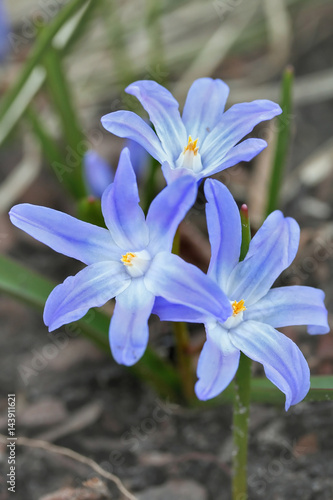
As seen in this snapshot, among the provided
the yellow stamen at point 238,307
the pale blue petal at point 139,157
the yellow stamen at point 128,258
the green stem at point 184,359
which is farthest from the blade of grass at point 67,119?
the yellow stamen at point 238,307

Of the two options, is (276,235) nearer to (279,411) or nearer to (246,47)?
(279,411)

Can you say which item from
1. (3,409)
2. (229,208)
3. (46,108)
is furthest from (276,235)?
(46,108)

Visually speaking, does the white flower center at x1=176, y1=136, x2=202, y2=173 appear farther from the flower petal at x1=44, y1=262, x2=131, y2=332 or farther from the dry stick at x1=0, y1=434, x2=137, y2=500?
the dry stick at x1=0, y1=434, x2=137, y2=500

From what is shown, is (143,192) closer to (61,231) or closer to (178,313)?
(61,231)

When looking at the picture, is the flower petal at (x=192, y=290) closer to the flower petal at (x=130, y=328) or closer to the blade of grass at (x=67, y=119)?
the flower petal at (x=130, y=328)

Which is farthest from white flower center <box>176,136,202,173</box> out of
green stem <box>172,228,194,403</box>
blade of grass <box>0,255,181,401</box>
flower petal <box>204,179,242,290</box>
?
blade of grass <box>0,255,181,401</box>

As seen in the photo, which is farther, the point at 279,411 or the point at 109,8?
the point at 109,8
